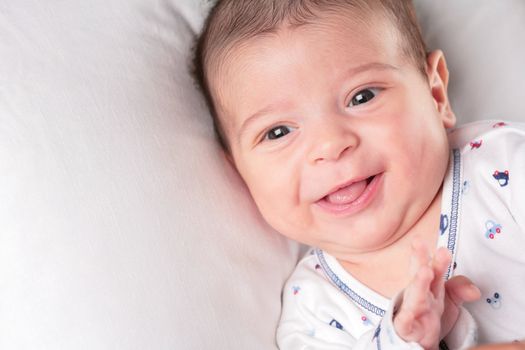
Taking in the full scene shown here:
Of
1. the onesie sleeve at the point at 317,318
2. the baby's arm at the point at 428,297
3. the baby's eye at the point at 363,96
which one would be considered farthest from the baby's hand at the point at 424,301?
the baby's eye at the point at 363,96

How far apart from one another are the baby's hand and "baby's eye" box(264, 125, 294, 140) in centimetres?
36

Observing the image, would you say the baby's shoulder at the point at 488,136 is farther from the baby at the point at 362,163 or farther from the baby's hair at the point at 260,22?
the baby's hair at the point at 260,22

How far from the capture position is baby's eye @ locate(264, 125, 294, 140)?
51.3 inches

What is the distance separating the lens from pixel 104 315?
118 cm

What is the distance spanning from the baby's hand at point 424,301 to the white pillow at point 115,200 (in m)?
0.35

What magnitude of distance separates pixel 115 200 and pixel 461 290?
1.97 feet

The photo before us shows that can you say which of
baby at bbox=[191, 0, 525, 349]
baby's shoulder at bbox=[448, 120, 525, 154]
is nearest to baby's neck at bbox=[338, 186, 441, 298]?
baby at bbox=[191, 0, 525, 349]

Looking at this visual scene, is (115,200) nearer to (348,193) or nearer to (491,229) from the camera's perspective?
(348,193)

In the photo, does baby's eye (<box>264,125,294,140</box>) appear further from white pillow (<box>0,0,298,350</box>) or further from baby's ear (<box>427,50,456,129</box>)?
baby's ear (<box>427,50,456,129</box>)

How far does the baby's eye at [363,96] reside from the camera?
1.27 m

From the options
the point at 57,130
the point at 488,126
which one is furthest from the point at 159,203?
the point at 488,126

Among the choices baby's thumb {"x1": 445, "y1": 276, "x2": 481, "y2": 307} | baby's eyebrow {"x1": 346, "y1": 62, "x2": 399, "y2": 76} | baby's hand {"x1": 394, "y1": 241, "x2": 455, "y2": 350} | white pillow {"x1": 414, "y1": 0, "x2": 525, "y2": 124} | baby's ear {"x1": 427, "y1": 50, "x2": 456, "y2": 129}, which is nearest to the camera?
baby's hand {"x1": 394, "y1": 241, "x2": 455, "y2": 350}

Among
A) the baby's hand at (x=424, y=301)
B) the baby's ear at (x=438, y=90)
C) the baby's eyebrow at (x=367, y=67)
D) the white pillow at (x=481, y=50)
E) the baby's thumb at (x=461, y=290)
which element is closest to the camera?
the baby's hand at (x=424, y=301)

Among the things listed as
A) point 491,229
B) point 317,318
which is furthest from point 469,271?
point 317,318
